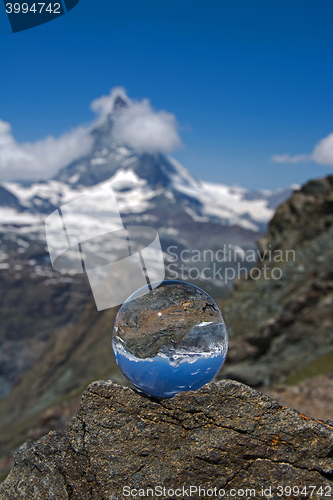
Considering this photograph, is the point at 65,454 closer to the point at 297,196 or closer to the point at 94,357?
the point at 297,196

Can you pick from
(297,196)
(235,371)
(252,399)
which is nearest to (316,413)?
(235,371)

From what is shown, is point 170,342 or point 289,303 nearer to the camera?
point 170,342

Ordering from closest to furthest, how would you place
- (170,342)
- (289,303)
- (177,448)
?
1. (177,448)
2. (170,342)
3. (289,303)

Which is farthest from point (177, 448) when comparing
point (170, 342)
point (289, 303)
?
point (289, 303)

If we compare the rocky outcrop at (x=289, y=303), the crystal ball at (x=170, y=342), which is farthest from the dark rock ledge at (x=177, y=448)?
the rocky outcrop at (x=289, y=303)

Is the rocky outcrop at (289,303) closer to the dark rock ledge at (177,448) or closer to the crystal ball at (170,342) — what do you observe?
the dark rock ledge at (177,448)

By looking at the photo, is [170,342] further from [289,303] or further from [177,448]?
[289,303]

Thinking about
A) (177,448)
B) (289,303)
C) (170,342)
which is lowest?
(289,303)

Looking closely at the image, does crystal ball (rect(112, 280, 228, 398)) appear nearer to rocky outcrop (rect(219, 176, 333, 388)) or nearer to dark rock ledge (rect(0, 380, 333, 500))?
dark rock ledge (rect(0, 380, 333, 500))
